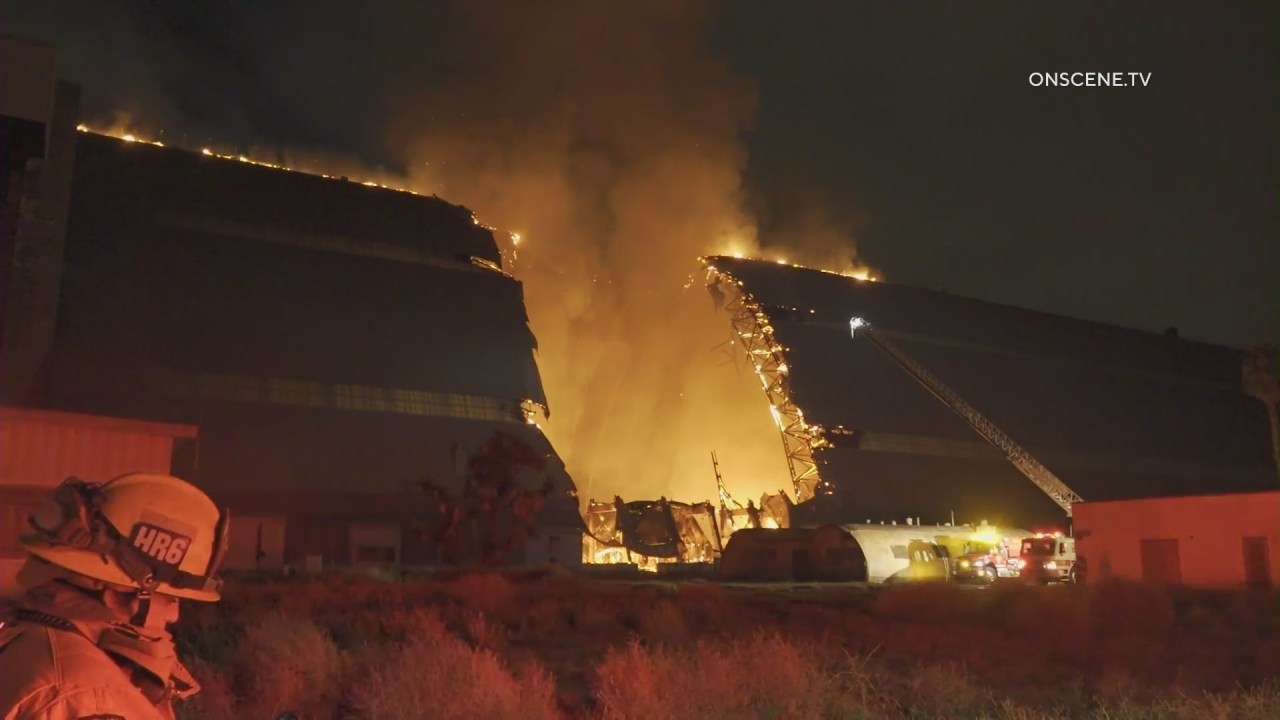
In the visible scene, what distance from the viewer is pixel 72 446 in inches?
777

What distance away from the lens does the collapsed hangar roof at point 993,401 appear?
47.3m

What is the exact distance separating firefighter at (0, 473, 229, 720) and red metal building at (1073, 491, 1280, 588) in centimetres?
2638

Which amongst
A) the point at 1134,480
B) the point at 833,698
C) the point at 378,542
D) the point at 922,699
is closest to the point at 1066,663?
the point at 922,699

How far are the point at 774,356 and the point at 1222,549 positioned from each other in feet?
82.0

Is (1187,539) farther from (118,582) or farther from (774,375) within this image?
(118,582)

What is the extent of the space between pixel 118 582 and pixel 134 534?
0.13 metres

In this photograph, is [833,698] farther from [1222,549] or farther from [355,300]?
[355,300]

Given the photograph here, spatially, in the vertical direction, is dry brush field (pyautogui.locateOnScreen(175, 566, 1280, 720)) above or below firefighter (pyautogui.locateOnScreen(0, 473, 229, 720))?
below

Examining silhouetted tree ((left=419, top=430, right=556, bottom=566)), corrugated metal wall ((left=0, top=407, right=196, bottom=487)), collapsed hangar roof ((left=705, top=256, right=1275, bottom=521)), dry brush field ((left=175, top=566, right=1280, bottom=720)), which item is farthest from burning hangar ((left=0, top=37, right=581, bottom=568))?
collapsed hangar roof ((left=705, top=256, right=1275, bottom=521))

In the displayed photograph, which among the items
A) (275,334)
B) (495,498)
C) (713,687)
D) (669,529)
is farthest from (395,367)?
(713,687)

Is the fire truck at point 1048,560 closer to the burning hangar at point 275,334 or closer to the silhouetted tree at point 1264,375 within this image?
the silhouetted tree at point 1264,375

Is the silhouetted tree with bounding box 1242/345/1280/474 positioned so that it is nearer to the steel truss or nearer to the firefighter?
the steel truss

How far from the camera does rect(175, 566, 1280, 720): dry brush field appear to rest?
7.79m

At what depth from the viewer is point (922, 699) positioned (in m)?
8.66
